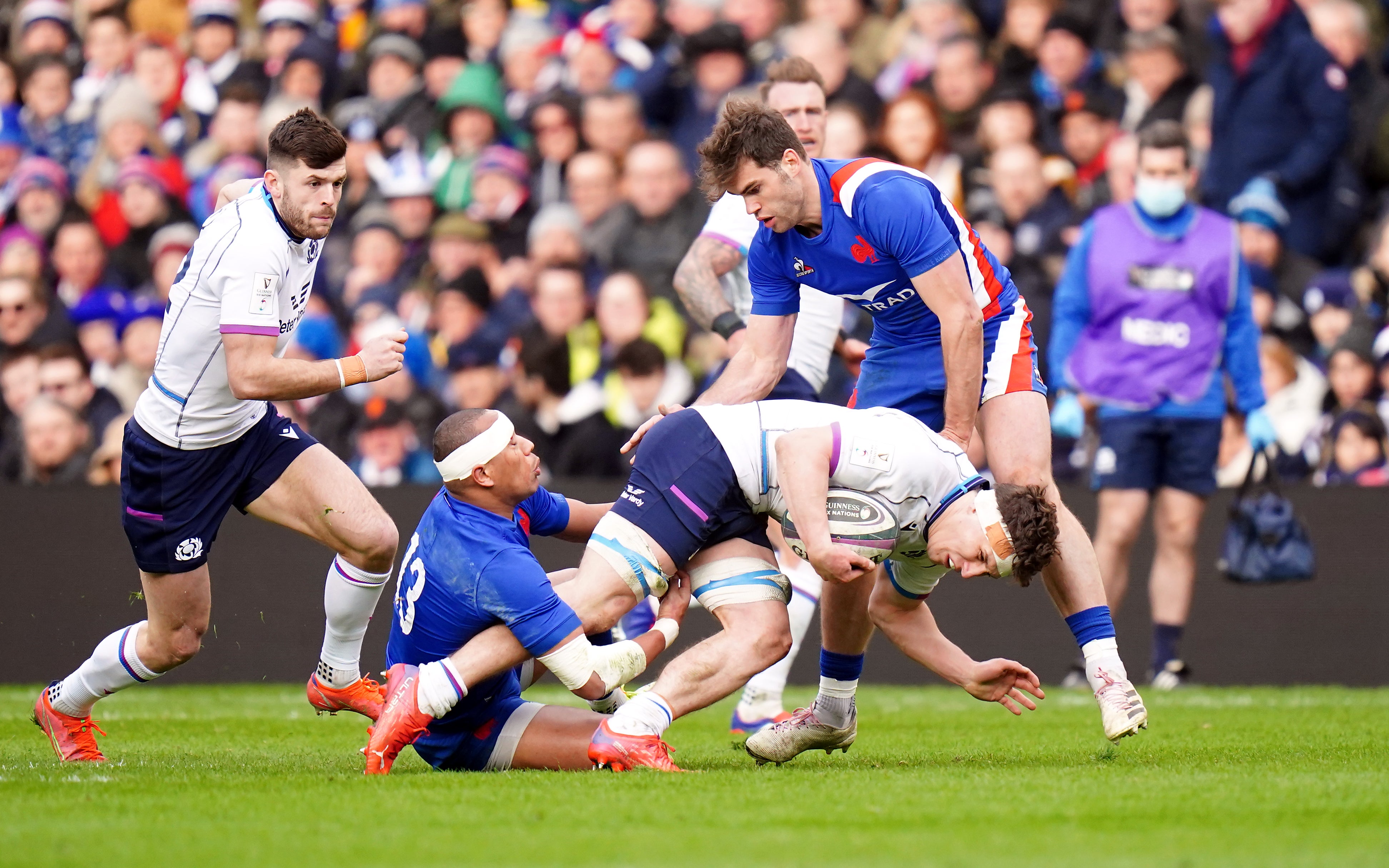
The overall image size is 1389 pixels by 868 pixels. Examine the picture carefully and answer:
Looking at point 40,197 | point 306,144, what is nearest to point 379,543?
point 306,144

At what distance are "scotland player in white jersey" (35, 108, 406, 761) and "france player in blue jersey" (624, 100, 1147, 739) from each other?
1.22 metres

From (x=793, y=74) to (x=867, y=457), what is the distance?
8.59 ft

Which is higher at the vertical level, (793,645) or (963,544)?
(963,544)

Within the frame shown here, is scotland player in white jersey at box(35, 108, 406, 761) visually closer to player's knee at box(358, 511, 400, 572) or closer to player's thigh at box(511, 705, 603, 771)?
player's knee at box(358, 511, 400, 572)

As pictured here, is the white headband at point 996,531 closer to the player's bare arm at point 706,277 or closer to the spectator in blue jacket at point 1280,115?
the player's bare arm at point 706,277

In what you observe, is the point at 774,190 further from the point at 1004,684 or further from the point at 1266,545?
the point at 1266,545

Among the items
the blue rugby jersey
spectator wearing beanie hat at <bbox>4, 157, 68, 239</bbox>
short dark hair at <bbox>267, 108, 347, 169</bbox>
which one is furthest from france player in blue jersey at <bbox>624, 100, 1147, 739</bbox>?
spectator wearing beanie hat at <bbox>4, 157, 68, 239</bbox>

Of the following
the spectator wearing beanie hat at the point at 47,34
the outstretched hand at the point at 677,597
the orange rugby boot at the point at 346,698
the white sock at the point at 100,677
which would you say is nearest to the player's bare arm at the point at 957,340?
the outstretched hand at the point at 677,597

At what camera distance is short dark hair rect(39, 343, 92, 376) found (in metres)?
11.9

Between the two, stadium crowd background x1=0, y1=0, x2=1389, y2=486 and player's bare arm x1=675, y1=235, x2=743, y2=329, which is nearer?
player's bare arm x1=675, y1=235, x2=743, y2=329

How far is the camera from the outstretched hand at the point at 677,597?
5.51 meters

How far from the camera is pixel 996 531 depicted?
5.14 m

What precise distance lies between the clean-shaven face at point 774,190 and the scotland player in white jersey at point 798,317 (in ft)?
3.72

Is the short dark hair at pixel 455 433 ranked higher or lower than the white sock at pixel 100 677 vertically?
higher
